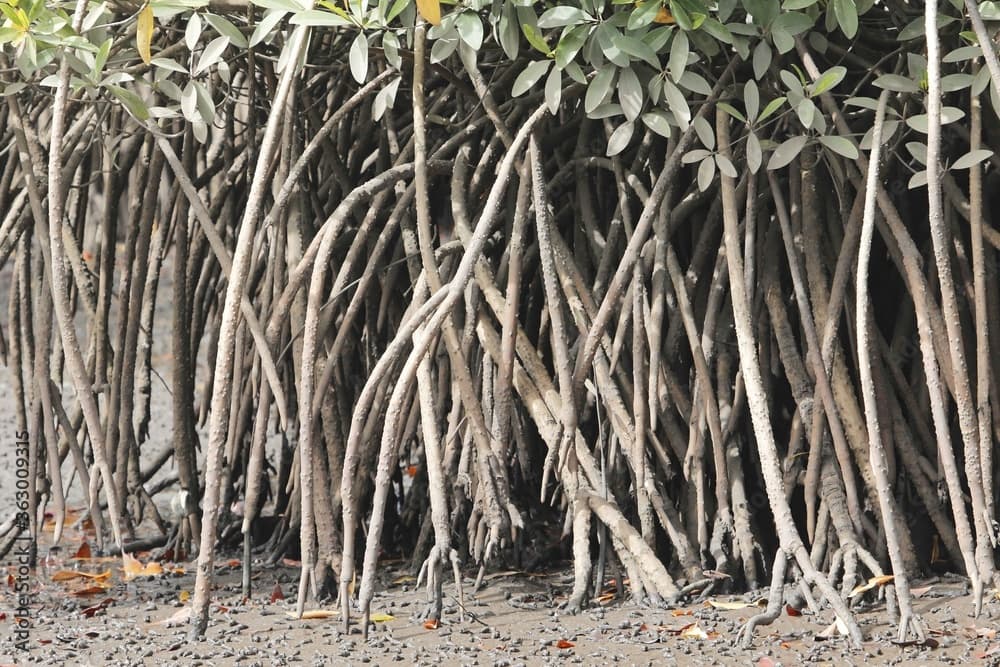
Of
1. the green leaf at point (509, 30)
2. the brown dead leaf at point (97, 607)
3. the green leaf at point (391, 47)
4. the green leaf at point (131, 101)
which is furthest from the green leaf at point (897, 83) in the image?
the brown dead leaf at point (97, 607)

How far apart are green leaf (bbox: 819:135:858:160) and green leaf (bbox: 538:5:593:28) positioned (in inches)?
19.2

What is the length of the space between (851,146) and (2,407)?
4.73 metres

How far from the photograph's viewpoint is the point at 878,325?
2.65 m

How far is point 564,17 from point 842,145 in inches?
21.7

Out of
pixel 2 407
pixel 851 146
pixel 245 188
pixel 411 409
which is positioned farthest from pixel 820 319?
pixel 2 407

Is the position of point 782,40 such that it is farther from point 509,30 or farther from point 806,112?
point 509,30

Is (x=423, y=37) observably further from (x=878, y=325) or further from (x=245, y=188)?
(x=878, y=325)

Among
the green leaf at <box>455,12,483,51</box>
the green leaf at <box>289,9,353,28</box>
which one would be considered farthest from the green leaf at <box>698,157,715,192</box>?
the green leaf at <box>289,9,353,28</box>

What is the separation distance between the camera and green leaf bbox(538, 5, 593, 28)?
6.75ft

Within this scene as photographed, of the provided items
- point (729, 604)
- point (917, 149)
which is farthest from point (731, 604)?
A: point (917, 149)

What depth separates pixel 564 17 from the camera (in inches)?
81.0

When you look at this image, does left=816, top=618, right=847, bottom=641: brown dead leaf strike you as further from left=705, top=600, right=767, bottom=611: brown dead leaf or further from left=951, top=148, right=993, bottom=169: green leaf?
left=951, top=148, right=993, bottom=169: green leaf

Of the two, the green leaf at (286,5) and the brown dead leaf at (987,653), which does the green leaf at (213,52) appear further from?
the brown dead leaf at (987,653)

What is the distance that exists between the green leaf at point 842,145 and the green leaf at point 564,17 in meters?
0.49
